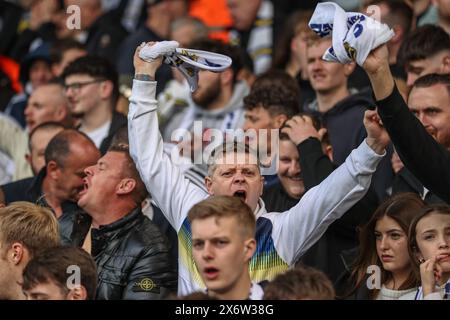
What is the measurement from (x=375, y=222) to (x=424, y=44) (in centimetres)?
201

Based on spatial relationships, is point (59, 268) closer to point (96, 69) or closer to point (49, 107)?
point (96, 69)

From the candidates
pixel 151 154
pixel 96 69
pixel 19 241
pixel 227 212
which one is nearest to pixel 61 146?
pixel 151 154

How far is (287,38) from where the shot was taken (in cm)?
1200

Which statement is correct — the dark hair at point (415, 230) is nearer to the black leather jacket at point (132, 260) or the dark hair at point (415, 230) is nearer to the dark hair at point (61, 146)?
the black leather jacket at point (132, 260)

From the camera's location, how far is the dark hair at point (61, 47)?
1329 centimetres

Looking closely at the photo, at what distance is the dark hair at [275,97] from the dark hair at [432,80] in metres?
1.18

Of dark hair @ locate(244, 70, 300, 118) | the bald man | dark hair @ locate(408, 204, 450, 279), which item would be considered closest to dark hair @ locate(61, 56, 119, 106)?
the bald man

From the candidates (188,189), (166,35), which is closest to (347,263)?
(188,189)

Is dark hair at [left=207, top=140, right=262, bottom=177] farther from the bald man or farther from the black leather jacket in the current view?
the bald man

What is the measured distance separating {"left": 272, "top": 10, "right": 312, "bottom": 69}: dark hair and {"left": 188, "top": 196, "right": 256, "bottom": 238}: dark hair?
15.6 feet

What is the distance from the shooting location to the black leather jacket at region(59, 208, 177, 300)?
798 centimetres

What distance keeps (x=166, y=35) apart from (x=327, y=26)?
6122 millimetres

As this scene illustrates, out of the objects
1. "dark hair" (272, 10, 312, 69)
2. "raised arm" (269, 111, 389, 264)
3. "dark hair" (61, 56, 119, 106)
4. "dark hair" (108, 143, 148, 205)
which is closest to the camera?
"raised arm" (269, 111, 389, 264)

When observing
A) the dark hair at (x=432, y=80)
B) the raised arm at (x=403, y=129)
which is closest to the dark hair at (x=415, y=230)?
the raised arm at (x=403, y=129)
